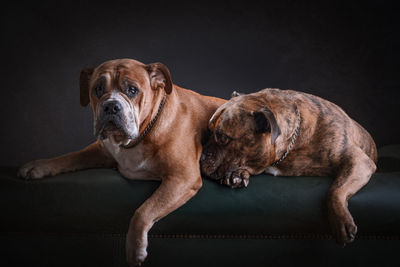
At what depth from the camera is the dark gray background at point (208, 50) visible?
151 inches

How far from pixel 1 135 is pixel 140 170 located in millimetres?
2339

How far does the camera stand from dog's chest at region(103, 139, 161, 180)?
8.11 feet

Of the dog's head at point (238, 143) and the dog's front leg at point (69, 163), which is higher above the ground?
the dog's head at point (238, 143)

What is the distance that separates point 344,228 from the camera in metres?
2.16

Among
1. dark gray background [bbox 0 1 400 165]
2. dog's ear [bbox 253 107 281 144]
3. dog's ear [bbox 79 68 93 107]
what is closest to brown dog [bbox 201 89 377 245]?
dog's ear [bbox 253 107 281 144]

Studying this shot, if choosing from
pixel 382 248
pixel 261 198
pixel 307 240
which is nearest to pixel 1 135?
pixel 261 198

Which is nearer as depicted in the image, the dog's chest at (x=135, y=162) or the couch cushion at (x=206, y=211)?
the couch cushion at (x=206, y=211)

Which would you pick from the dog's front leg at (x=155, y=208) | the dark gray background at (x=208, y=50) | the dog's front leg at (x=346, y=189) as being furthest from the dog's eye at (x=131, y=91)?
the dark gray background at (x=208, y=50)

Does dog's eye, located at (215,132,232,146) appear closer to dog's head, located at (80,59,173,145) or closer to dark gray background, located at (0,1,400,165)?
dog's head, located at (80,59,173,145)

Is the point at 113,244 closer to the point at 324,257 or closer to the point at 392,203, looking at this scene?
the point at 324,257

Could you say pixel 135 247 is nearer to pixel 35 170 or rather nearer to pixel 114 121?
pixel 114 121

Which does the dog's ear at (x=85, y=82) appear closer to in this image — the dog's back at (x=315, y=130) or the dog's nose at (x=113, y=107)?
the dog's nose at (x=113, y=107)

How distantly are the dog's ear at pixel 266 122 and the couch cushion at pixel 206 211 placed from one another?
1.16ft

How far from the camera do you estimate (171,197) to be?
2250mm
